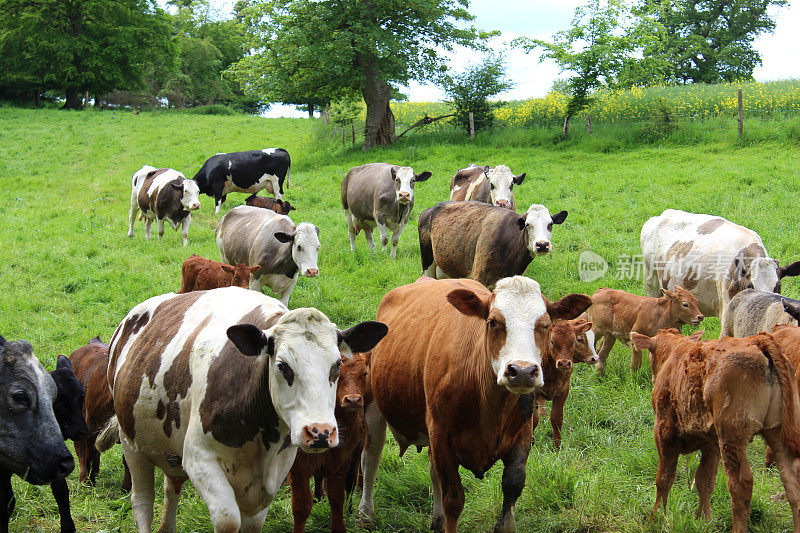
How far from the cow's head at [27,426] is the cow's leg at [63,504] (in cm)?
73

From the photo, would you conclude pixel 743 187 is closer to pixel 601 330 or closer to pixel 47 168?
pixel 601 330

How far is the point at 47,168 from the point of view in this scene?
2539 centimetres

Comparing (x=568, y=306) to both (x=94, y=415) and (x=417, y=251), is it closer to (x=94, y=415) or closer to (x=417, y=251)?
(x=94, y=415)

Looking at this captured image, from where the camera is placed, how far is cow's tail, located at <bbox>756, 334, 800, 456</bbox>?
451 cm

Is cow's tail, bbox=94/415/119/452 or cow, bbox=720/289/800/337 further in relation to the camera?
cow, bbox=720/289/800/337

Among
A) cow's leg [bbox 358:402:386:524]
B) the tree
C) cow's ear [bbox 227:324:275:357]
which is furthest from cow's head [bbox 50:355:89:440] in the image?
the tree

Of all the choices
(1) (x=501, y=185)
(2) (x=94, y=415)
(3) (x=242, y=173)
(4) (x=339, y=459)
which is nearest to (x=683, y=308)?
(4) (x=339, y=459)

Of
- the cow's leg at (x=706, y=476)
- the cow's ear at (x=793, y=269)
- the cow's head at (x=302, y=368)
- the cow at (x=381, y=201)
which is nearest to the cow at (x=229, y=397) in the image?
the cow's head at (x=302, y=368)

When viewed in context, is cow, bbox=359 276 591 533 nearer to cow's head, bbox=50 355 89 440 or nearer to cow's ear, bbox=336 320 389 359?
cow's ear, bbox=336 320 389 359

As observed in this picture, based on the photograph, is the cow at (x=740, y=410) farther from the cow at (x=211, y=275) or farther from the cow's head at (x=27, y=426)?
the cow at (x=211, y=275)

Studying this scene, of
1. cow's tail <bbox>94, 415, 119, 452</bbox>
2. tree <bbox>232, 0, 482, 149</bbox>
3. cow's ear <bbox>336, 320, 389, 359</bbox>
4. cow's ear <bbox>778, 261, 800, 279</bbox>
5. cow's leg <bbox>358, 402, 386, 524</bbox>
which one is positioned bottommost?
cow's leg <bbox>358, 402, 386, 524</bbox>

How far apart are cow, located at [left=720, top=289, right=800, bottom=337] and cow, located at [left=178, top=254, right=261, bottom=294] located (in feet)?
19.5

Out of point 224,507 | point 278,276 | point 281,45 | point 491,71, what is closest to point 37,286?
point 278,276

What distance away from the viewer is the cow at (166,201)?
16.0m
